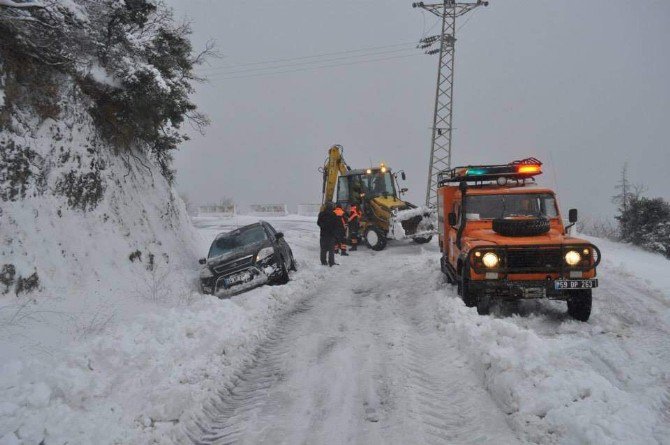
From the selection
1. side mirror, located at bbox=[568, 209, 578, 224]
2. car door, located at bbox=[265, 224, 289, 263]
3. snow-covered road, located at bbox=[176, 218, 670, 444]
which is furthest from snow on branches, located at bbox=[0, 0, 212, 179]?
side mirror, located at bbox=[568, 209, 578, 224]

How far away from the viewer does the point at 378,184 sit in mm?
17625

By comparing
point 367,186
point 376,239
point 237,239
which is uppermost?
point 367,186

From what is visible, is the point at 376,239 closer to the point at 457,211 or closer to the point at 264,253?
the point at 264,253

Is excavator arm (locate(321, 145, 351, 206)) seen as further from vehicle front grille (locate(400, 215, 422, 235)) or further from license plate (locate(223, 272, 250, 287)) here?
license plate (locate(223, 272, 250, 287))

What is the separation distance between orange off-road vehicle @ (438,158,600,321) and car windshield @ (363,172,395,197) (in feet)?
28.2

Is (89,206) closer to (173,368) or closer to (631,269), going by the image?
(173,368)

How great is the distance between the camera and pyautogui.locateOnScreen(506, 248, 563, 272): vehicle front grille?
274 inches

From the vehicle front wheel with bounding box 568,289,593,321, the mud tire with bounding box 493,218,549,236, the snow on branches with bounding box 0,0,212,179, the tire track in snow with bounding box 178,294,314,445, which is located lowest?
the tire track in snow with bounding box 178,294,314,445

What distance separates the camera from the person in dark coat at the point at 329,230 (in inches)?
535

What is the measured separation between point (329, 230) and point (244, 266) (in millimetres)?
4073

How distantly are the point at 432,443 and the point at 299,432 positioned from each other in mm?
1129

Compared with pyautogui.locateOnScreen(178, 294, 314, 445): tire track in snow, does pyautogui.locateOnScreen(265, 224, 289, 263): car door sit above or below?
above

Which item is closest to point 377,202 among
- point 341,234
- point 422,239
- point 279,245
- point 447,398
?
point 422,239

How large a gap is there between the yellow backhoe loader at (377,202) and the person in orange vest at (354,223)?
0.55 feet
